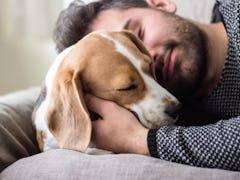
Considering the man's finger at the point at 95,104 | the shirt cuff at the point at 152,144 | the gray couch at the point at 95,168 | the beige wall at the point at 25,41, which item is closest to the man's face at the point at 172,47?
the man's finger at the point at 95,104

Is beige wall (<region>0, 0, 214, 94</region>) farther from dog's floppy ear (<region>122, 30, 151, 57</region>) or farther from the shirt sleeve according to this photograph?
the shirt sleeve

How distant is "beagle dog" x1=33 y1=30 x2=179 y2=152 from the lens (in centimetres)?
116

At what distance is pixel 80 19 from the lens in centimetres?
160

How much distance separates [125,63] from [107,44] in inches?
2.9

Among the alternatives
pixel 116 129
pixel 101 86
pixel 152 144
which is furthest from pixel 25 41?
pixel 152 144

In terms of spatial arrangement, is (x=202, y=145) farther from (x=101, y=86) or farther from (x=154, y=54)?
(x=154, y=54)

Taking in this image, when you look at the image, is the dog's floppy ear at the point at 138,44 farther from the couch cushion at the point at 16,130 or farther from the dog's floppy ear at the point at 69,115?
the couch cushion at the point at 16,130

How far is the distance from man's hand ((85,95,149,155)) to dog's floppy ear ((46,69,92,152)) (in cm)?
4

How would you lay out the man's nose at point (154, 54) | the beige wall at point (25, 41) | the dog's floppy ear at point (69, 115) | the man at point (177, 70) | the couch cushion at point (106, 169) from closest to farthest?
1. the couch cushion at point (106, 169)
2. the man at point (177, 70)
3. the dog's floppy ear at point (69, 115)
4. the man's nose at point (154, 54)
5. the beige wall at point (25, 41)

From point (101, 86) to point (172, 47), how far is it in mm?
325

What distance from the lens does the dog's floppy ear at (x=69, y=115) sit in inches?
44.2

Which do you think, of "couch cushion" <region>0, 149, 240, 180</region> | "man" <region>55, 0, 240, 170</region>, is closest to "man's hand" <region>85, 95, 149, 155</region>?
"man" <region>55, 0, 240, 170</region>

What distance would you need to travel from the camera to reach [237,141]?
97 centimetres

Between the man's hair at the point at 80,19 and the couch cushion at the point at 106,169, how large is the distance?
0.65 metres
